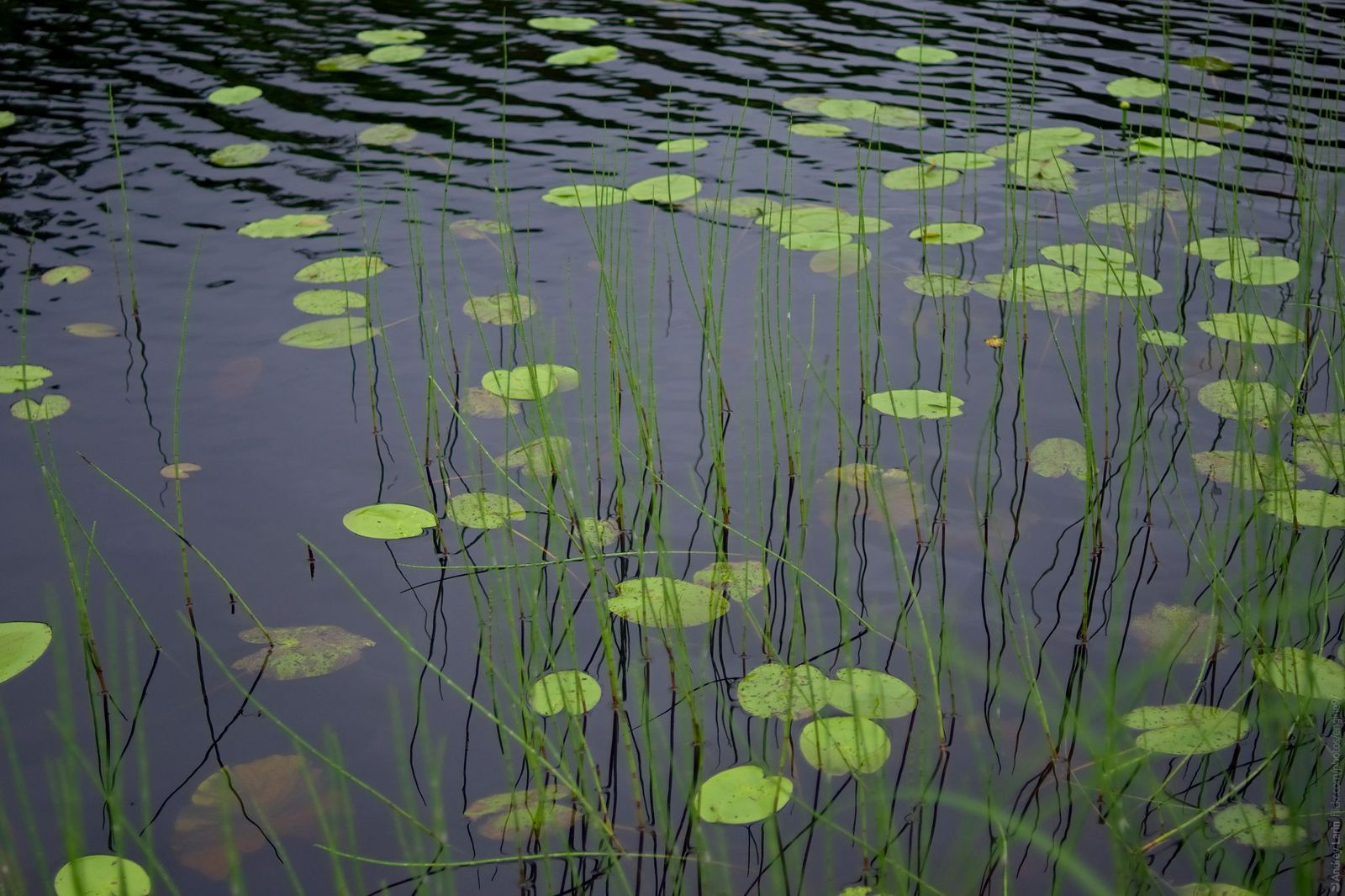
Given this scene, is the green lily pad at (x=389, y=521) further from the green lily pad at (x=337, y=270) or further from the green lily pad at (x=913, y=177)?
the green lily pad at (x=913, y=177)

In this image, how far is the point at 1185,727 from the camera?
5.05 ft

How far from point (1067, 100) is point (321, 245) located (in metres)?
2.51

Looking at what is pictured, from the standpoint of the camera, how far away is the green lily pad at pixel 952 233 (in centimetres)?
294

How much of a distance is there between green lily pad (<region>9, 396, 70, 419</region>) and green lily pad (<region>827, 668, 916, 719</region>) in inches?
68.0

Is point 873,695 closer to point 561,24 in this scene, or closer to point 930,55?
point 930,55

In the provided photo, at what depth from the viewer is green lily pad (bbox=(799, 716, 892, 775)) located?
4.88ft

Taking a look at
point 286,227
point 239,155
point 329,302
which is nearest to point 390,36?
point 239,155

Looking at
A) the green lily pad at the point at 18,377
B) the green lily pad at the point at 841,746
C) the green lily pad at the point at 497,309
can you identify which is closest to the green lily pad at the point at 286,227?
the green lily pad at the point at 497,309

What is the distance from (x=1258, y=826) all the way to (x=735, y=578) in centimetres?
81

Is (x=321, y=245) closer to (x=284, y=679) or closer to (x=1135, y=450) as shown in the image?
(x=284, y=679)

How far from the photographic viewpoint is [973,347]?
258 centimetres

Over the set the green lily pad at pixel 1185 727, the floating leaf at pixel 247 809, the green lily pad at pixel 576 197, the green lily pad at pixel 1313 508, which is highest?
the green lily pad at pixel 576 197

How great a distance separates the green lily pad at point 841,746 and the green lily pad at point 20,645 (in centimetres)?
Answer: 114

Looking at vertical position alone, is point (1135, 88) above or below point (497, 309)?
above
